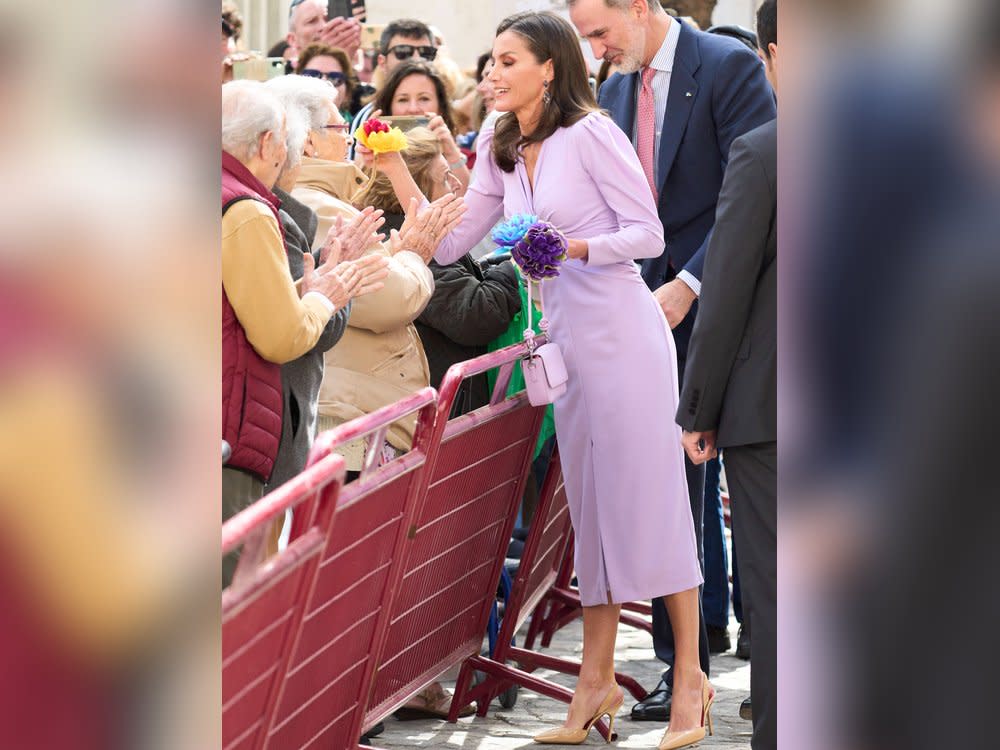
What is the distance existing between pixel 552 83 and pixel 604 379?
1.00m

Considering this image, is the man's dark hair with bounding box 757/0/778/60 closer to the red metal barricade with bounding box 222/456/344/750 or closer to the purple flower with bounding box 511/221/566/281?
the purple flower with bounding box 511/221/566/281

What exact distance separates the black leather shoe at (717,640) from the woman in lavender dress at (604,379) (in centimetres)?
122

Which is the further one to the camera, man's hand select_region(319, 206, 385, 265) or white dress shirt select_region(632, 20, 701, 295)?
white dress shirt select_region(632, 20, 701, 295)

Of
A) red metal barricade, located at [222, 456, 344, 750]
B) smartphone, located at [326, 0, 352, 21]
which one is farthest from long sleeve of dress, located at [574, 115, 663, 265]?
smartphone, located at [326, 0, 352, 21]

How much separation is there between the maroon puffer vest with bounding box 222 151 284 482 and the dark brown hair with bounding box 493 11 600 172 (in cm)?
136

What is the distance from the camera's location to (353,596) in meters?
3.84

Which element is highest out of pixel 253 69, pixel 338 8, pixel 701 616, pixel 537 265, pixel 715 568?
pixel 338 8

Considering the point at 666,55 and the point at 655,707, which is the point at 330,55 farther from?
the point at 655,707

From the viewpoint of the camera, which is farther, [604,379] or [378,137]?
[378,137]

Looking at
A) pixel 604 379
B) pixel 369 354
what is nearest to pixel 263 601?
pixel 604 379

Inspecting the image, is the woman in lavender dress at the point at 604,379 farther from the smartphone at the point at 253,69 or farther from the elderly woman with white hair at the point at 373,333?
the smartphone at the point at 253,69

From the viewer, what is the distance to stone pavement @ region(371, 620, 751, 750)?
5.03 metres
